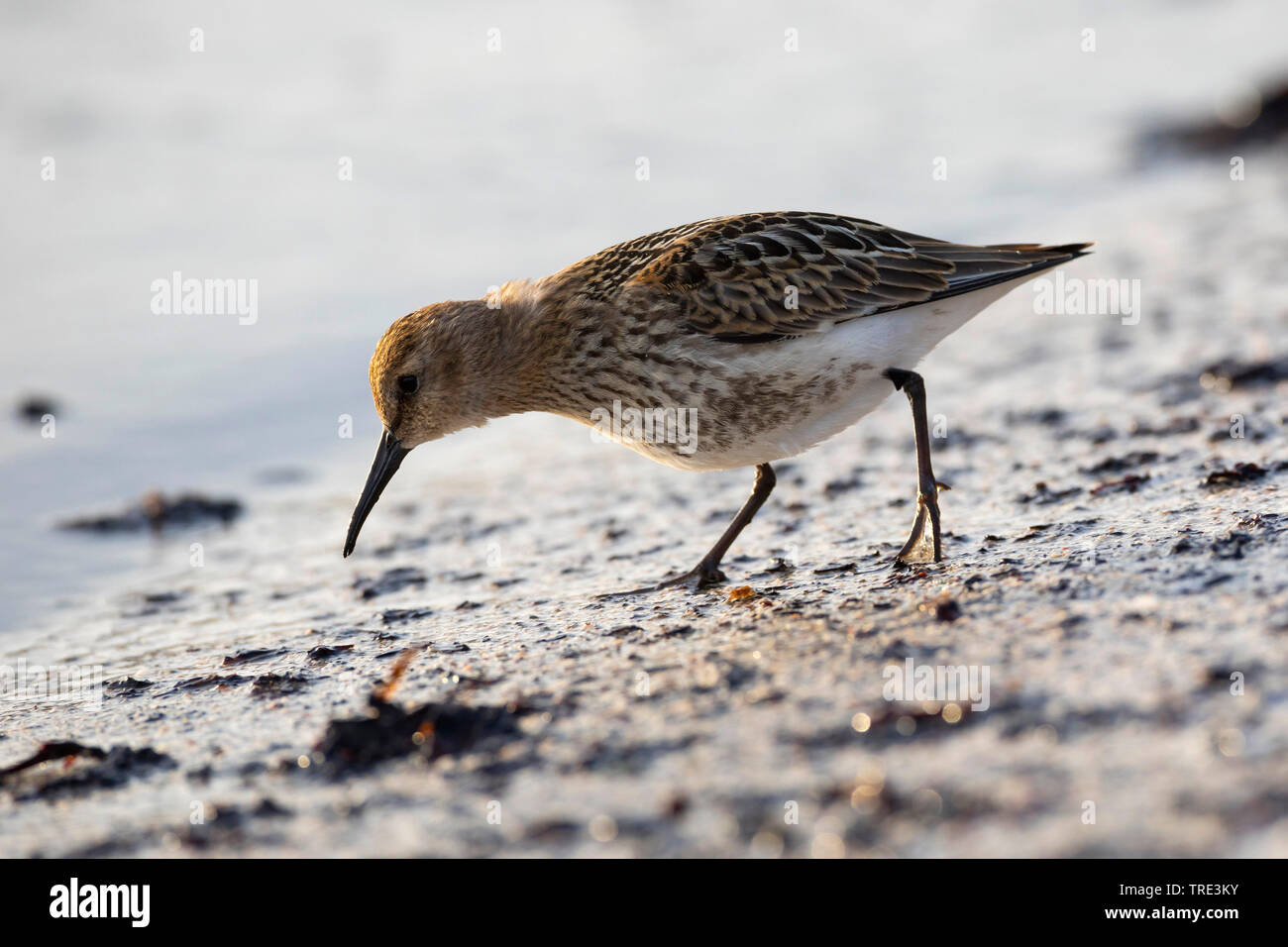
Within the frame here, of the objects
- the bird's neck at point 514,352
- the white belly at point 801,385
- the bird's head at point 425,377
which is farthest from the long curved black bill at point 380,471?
the white belly at point 801,385

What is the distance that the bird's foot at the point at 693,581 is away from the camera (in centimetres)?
577

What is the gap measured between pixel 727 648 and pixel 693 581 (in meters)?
1.19

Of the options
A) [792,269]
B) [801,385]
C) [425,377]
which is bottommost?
[801,385]

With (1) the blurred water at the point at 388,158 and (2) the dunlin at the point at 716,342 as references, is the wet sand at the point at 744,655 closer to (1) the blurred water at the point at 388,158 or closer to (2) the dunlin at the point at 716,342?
(2) the dunlin at the point at 716,342

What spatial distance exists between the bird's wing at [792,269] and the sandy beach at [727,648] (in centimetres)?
110

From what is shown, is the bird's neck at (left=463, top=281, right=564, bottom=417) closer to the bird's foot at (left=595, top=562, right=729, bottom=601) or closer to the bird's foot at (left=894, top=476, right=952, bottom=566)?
the bird's foot at (left=595, top=562, right=729, bottom=601)

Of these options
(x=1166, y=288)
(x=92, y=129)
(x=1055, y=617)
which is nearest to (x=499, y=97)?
(x=92, y=129)

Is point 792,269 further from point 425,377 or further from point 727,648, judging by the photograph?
point 727,648

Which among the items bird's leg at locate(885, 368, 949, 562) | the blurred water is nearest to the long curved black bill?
the blurred water

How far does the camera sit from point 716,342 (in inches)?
218

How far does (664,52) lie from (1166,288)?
7911 millimetres

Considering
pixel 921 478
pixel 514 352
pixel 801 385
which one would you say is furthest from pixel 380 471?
pixel 921 478
